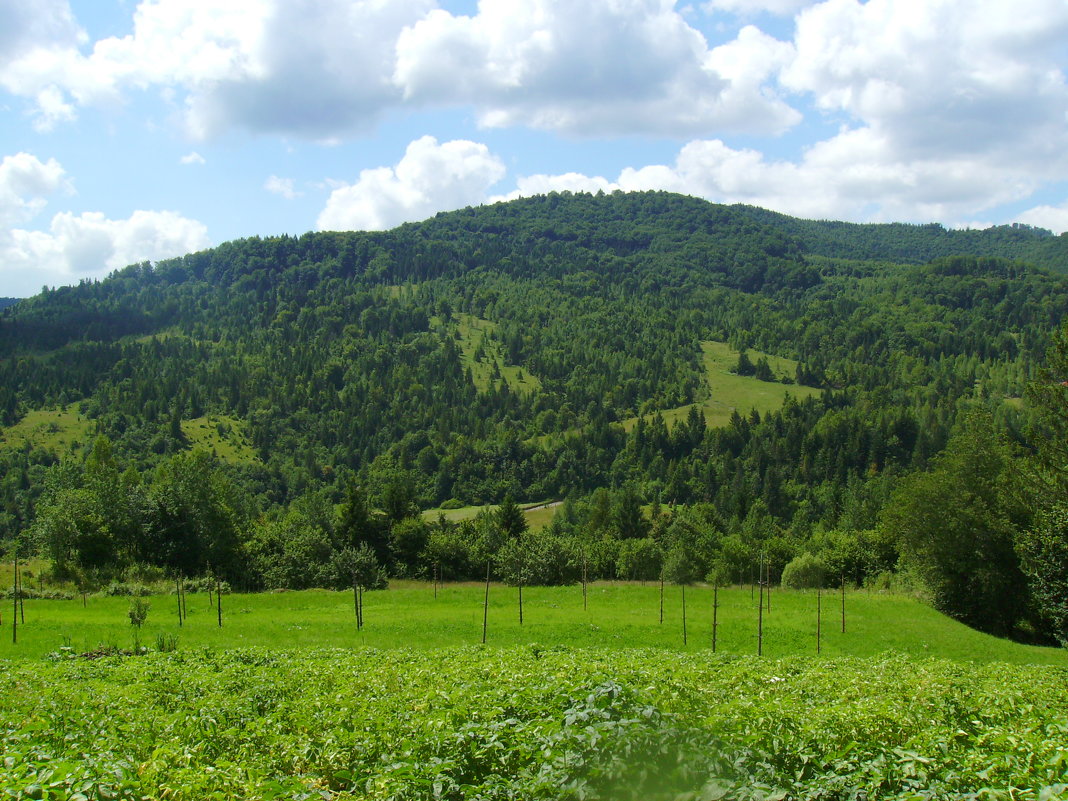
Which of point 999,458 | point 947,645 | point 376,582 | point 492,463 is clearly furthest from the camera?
point 492,463

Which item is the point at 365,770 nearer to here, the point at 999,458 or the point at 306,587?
the point at 999,458

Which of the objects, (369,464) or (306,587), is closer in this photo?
(306,587)

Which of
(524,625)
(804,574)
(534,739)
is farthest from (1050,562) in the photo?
(534,739)

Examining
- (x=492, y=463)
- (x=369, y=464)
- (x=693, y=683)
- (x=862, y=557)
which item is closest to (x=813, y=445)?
(x=492, y=463)

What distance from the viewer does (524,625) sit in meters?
36.6

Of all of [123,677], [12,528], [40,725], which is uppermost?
[40,725]

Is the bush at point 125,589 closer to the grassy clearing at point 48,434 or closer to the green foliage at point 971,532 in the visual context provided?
the green foliage at point 971,532

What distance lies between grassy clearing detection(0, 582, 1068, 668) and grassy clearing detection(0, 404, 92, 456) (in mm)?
160506

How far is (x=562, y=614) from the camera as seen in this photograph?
135 feet

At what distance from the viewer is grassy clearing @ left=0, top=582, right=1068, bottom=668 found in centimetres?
3141

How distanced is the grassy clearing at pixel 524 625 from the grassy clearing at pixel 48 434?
16051 cm

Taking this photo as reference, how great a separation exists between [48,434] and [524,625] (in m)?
197

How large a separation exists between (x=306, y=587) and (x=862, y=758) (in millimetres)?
60204

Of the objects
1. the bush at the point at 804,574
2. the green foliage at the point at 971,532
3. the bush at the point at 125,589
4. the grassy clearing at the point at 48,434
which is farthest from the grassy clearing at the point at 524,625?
the grassy clearing at the point at 48,434
